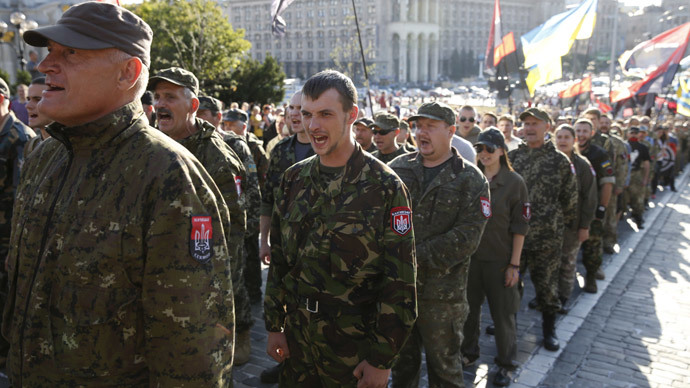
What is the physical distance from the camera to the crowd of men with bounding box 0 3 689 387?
171 cm

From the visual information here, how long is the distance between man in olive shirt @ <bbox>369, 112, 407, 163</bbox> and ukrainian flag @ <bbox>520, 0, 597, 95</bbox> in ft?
28.6

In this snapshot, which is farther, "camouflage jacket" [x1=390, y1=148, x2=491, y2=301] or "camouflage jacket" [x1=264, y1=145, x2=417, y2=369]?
"camouflage jacket" [x1=390, y1=148, x2=491, y2=301]

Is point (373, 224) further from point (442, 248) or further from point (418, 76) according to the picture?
point (418, 76)

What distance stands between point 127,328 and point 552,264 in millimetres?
5040

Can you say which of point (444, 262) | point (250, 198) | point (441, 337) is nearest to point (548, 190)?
point (444, 262)

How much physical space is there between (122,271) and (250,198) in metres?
3.82

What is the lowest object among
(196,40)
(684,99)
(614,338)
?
(614,338)

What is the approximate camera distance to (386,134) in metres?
6.07

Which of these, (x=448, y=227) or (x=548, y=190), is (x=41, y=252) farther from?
(x=548, y=190)

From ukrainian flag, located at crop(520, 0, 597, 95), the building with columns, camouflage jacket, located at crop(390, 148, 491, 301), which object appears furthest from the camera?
the building with columns

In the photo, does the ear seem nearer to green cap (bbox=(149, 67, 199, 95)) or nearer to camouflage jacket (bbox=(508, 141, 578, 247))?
green cap (bbox=(149, 67, 199, 95))

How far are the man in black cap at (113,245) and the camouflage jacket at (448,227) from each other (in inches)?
85.5

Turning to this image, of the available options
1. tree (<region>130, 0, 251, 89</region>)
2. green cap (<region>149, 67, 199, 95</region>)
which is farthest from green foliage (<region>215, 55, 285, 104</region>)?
green cap (<region>149, 67, 199, 95</region>)

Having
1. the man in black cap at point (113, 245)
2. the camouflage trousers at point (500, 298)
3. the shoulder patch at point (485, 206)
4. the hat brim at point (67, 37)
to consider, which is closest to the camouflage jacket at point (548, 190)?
the camouflage trousers at point (500, 298)
